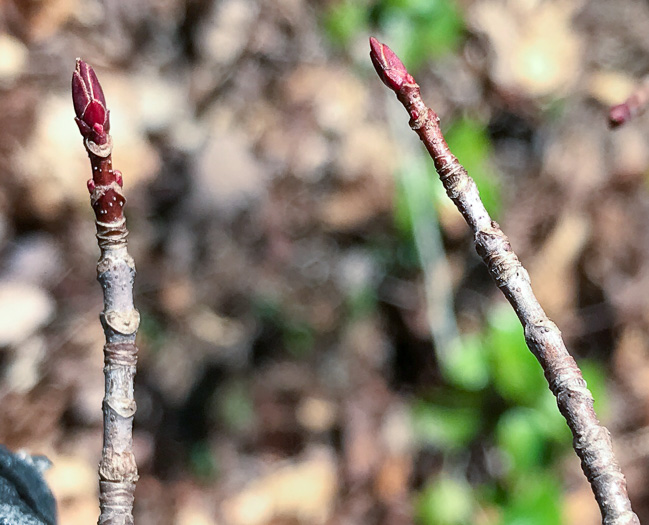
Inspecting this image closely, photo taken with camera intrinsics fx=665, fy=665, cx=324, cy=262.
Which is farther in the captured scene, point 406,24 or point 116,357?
point 406,24

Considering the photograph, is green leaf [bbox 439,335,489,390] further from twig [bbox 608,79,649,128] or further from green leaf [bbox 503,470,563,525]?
twig [bbox 608,79,649,128]

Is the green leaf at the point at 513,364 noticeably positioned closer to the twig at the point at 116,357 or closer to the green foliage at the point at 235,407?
the green foliage at the point at 235,407

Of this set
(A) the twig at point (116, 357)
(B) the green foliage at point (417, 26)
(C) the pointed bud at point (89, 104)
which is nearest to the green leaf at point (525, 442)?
(B) the green foliage at point (417, 26)

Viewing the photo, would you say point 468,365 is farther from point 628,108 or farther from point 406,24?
point 628,108

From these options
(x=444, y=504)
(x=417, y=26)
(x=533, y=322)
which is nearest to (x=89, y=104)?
(x=533, y=322)

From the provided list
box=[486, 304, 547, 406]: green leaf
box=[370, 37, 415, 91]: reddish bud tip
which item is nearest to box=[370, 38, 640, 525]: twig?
box=[370, 37, 415, 91]: reddish bud tip

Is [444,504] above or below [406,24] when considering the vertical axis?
below
